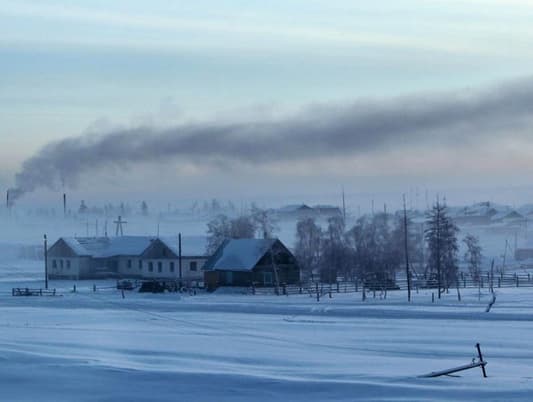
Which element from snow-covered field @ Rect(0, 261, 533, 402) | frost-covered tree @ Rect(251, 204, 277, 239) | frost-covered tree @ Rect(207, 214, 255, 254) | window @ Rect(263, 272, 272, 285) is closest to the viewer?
snow-covered field @ Rect(0, 261, 533, 402)

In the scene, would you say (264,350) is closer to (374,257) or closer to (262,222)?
(374,257)

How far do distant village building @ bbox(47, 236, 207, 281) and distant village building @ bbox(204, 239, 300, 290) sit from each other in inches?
358

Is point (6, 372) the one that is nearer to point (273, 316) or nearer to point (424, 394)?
point (424, 394)

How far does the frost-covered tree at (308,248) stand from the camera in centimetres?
8106

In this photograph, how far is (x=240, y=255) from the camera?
2665 inches

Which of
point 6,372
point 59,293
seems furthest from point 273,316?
point 59,293

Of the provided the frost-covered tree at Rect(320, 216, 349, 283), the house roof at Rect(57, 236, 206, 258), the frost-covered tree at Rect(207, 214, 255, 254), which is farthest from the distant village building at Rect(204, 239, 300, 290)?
the frost-covered tree at Rect(207, 214, 255, 254)

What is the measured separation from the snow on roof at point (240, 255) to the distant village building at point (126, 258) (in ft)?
28.8

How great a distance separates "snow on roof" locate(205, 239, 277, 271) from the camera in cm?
6675

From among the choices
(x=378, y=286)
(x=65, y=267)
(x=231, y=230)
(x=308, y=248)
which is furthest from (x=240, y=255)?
(x=308, y=248)

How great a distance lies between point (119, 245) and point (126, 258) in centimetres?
222

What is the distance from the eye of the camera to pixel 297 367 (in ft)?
75.0

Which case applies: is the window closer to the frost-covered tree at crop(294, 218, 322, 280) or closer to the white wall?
the frost-covered tree at crop(294, 218, 322, 280)

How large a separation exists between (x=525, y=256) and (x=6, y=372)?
11352 centimetres
